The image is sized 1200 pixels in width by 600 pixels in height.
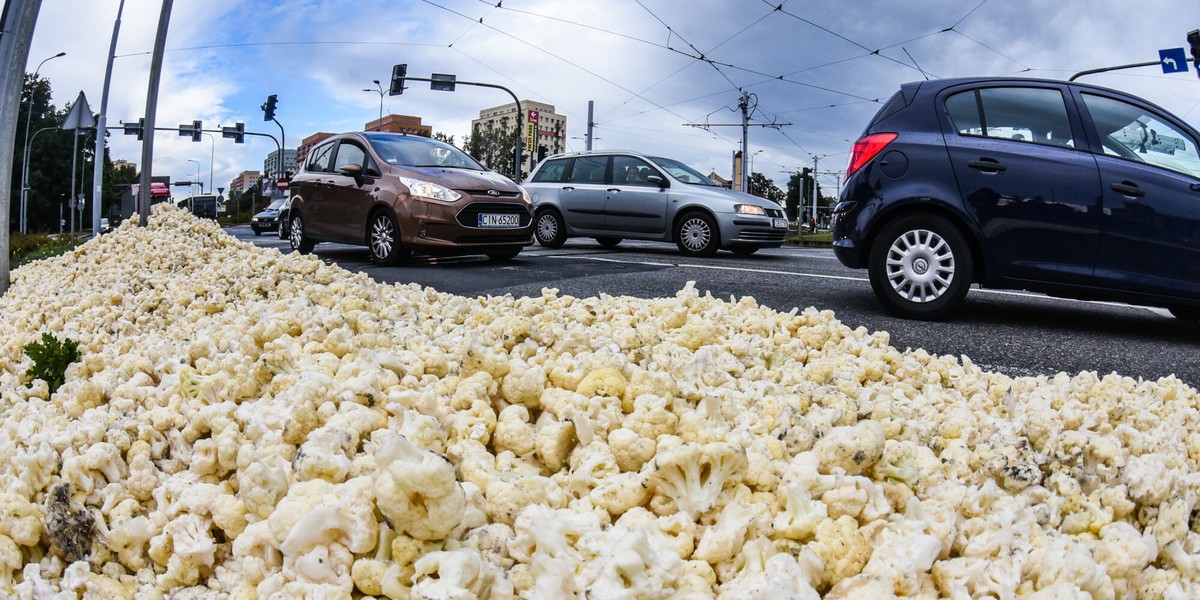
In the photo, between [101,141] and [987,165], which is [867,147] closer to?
[987,165]

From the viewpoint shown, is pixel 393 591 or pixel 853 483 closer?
pixel 393 591

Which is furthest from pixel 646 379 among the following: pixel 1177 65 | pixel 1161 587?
pixel 1177 65

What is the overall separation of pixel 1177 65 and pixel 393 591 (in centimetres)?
2276

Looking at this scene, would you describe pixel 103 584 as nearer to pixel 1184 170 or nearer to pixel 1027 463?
pixel 1027 463

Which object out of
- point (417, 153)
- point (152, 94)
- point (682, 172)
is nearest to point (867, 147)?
point (417, 153)

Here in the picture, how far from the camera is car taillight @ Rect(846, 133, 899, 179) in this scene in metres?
5.38

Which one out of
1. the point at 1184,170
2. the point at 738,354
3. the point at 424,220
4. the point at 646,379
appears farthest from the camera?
the point at 424,220

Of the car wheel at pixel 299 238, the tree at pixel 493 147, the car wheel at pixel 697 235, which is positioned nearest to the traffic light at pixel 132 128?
the tree at pixel 493 147

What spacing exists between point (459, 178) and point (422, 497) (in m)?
7.48

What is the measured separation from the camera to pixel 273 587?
1.40 meters

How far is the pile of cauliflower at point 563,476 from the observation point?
54.8 inches

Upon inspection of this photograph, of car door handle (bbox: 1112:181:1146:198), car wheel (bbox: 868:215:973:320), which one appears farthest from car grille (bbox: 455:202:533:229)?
car door handle (bbox: 1112:181:1146:198)

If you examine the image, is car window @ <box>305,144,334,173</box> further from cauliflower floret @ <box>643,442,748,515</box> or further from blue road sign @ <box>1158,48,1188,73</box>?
blue road sign @ <box>1158,48,1188,73</box>

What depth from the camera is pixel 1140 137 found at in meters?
5.14
